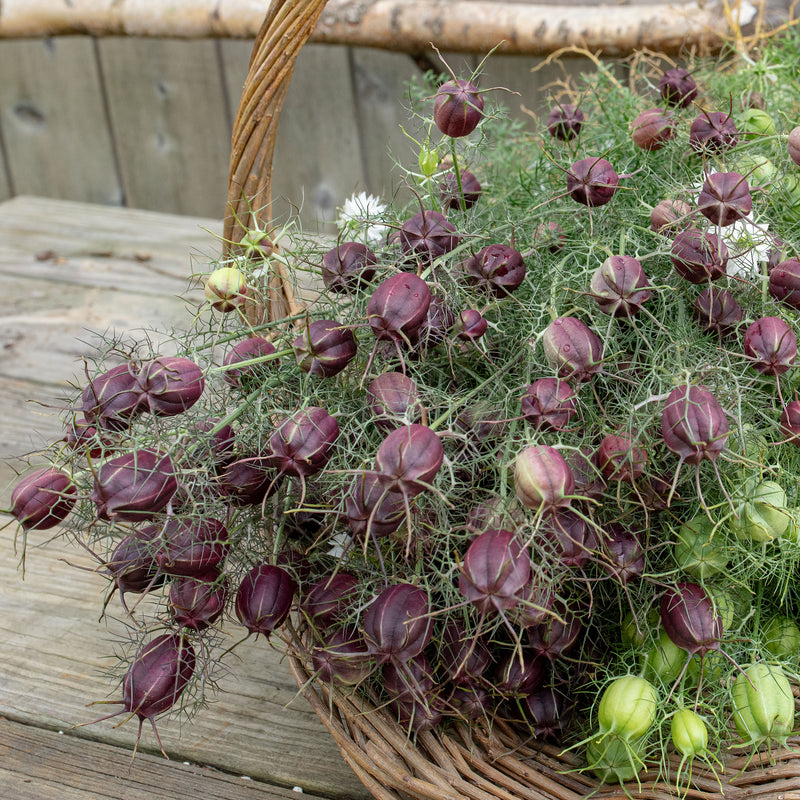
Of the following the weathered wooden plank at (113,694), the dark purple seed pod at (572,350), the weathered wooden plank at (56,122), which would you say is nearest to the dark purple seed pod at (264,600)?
the weathered wooden plank at (113,694)

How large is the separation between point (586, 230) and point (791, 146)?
15 cm

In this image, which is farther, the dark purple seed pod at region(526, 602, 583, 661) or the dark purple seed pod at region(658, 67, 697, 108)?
the dark purple seed pod at region(658, 67, 697, 108)

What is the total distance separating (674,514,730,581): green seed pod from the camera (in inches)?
20.8

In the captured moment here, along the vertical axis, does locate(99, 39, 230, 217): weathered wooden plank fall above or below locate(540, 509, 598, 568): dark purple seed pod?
below

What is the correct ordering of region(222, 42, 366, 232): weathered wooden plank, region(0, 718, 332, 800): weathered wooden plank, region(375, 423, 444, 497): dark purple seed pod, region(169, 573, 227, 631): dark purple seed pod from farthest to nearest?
region(222, 42, 366, 232): weathered wooden plank, region(0, 718, 332, 800): weathered wooden plank, region(169, 573, 227, 631): dark purple seed pod, region(375, 423, 444, 497): dark purple seed pod

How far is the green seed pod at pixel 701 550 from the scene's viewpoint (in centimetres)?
53

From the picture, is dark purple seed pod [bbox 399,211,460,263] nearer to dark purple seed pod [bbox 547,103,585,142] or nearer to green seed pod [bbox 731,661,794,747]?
dark purple seed pod [bbox 547,103,585,142]

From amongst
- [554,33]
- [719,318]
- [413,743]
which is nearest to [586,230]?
[719,318]

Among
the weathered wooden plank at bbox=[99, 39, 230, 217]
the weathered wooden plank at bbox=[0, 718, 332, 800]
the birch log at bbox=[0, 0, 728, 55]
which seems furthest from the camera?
the weathered wooden plank at bbox=[99, 39, 230, 217]

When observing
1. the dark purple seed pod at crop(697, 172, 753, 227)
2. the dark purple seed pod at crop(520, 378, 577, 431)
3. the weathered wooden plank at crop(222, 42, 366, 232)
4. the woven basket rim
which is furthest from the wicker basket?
the weathered wooden plank at crop(222, 42, 366, 232)

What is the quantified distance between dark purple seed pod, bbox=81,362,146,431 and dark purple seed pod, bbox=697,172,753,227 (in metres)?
0.35

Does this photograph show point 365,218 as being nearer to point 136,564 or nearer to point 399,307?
point 399,307

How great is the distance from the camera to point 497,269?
1.81 ft

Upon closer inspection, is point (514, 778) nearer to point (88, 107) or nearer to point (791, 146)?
point (791, 146)
